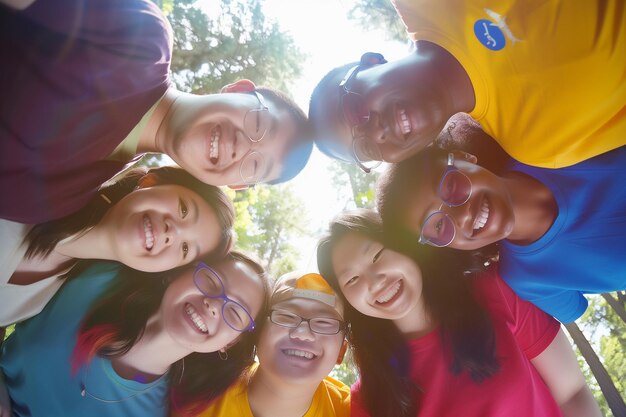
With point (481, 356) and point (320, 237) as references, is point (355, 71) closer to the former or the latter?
point (320, 237)

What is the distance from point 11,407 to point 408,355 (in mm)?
2834

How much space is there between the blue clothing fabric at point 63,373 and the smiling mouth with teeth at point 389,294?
5.52 ft

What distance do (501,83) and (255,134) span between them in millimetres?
1478

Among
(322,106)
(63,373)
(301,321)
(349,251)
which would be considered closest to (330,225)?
(349,251)

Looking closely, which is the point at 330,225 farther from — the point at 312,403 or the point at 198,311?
the point at 312,403

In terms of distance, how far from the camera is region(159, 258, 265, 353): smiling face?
105 inches

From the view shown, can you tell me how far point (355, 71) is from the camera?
108 inches

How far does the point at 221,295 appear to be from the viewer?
279cm

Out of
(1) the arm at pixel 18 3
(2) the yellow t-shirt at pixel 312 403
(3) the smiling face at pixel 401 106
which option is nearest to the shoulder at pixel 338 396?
(2) the yellow t-shirt at pixel 312 403

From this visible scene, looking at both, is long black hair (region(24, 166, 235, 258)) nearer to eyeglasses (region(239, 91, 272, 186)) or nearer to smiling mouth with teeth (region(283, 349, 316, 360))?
eyeglasses (region(239, 91, 272, 186))

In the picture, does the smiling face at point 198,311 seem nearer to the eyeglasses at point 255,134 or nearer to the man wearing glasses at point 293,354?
the man wearing glasses at point 293,354

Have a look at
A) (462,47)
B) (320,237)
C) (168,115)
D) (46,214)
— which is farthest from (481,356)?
(46,214)

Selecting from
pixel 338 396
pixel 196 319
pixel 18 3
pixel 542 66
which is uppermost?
pixel 18 3

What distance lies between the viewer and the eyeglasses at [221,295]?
109 inches
